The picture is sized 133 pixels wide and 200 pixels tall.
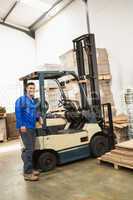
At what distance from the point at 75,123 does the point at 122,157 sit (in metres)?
1.54

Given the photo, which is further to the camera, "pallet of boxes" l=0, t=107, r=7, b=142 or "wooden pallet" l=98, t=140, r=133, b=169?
"pallet of boxes" l=0, t=107, r=7, b=142

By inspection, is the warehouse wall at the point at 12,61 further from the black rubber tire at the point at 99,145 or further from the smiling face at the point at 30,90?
the smiling face at the point at 30,90

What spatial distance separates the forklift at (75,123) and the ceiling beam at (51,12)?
3.88 metres

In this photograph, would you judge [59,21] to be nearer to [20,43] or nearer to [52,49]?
[52,49]

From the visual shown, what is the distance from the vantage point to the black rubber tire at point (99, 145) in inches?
227

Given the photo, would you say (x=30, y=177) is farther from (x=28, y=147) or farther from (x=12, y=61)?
(x=12, y=61)

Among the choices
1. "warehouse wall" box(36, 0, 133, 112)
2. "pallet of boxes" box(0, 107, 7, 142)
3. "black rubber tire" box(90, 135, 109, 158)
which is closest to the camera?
"black rubber tire" box(90, 135, 109, 158)

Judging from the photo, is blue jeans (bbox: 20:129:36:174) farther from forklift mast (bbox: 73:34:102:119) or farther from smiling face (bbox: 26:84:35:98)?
forklift mast (bbox: 73:34:102:119)

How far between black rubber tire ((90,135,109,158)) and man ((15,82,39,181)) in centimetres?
149

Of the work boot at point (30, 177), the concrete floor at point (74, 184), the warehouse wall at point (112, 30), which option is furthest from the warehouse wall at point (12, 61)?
the work boot at point (30, 177)

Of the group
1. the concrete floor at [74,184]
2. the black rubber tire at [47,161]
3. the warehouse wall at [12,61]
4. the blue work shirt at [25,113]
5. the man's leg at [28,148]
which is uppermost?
the warehouse wall at [12,61]

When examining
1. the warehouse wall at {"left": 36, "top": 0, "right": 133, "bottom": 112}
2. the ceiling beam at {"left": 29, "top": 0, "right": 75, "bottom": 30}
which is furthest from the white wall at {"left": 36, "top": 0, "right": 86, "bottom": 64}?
the ceiling beam at {"left": 29, "top": 0, "right": 75, "bottom": 30}

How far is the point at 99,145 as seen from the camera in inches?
231

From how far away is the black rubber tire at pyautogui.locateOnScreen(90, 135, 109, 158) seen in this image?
5.77m
